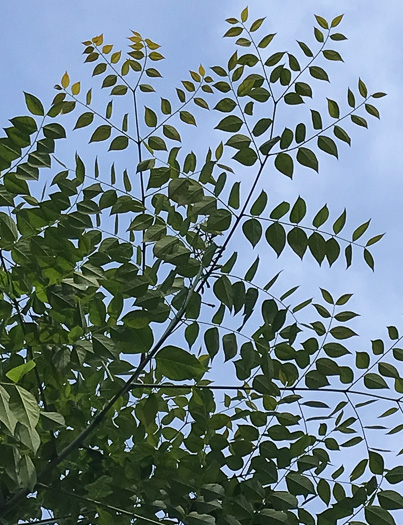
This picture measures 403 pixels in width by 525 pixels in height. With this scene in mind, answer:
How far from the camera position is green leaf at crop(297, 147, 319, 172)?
1311mm

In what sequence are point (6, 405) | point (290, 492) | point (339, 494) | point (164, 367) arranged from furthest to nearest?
point (339, 494)
point (290, 492)
point (164, 367)
point (6, 405)

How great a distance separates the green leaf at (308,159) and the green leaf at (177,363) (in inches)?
17.9

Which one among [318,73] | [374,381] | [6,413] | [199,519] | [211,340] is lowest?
[6,413]

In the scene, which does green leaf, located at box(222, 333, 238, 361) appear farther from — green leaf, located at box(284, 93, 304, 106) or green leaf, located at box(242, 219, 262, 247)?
green leaf, located at box(284, 93, 304, 106)

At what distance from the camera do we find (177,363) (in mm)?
1069

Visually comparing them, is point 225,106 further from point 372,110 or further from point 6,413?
point 6,413

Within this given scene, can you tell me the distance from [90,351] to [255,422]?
0.44 metres

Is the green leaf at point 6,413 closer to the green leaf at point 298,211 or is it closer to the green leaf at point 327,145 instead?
the green leaf at point 298,211

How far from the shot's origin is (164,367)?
3.52ft

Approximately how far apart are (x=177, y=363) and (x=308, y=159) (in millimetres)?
476

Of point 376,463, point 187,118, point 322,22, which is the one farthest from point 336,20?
point 376,463

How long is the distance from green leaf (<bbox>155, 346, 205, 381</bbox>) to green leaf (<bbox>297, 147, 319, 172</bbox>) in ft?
1.49

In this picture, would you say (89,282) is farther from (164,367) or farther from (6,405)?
(6,405)

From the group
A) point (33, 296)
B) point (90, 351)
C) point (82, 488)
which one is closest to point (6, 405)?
point (90, 351)
